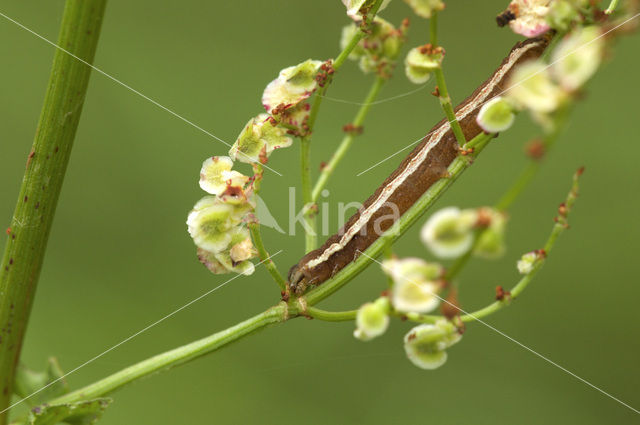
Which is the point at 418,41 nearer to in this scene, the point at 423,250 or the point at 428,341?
the point at 423,250

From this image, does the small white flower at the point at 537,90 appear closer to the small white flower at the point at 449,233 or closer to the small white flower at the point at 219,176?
the small white flower at the point at 449,233

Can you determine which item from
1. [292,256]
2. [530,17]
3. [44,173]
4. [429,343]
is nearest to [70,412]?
[44,173]

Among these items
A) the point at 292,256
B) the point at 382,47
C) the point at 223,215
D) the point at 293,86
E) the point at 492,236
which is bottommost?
the point at 492,236

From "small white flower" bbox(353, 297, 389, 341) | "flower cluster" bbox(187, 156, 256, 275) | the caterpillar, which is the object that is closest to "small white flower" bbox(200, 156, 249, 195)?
"flower cluster" bbox(187, 156, 256, 275)

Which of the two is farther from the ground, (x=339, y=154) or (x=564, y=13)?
(x=339, y=154)

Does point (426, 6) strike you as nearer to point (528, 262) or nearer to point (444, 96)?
point (444, 96)

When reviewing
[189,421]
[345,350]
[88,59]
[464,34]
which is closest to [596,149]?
[464,34]

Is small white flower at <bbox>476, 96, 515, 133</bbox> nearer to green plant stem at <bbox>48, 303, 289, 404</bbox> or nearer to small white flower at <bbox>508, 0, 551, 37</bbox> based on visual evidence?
small white flower at <bbox>508, 0, 551, 37</bbox>
